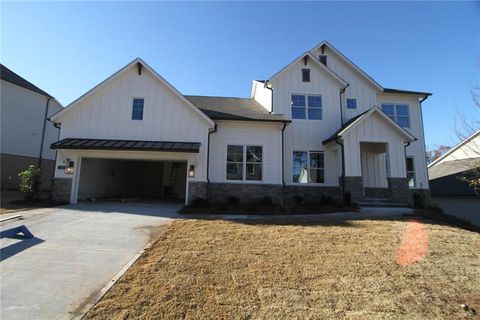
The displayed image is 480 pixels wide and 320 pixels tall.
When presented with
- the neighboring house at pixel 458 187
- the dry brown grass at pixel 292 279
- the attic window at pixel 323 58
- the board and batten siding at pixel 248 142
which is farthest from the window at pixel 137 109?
the neighboring house at pixel 458 187

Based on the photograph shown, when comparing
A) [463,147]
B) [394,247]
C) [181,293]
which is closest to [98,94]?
[181,293]

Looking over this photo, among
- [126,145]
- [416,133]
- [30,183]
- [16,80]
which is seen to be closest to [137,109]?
[126,145]

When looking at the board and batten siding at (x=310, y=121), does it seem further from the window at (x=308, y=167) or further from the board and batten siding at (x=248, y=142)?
the board and batten siding at (x=248, y=142)

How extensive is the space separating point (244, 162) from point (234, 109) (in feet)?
12.3

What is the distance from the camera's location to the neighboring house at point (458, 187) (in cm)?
1648

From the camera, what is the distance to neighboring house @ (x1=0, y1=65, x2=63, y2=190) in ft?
63.6

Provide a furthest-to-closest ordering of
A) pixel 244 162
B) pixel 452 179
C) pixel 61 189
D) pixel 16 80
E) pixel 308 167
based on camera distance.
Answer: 1. pixel 16 80
2. pixel 452 179
3. pixel 308 167
4. pixel 244 162
5. pixel 61 189

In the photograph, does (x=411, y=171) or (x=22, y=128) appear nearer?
(x=411, y=171)

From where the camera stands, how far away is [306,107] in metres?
15.9

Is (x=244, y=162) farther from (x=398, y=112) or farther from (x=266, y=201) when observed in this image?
(x=398, y=112)

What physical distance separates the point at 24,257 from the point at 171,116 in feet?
29.5

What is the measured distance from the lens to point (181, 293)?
4.23m

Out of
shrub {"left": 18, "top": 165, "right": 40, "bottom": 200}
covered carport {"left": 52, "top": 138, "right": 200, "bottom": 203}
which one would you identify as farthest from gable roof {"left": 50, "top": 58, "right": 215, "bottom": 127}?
shrub {"left": 18, "top": 165, "right": 40, "bottom": 200}

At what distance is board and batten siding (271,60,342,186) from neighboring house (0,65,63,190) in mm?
19561
